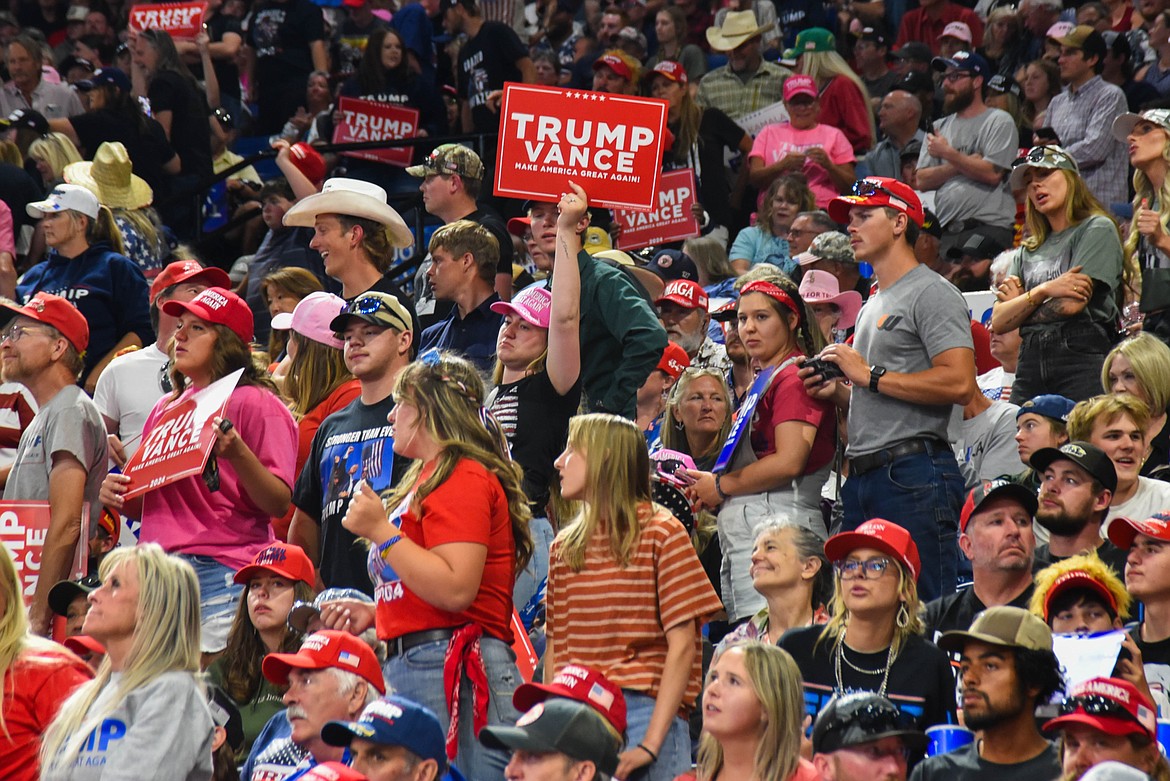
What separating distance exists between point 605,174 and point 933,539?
2.04m

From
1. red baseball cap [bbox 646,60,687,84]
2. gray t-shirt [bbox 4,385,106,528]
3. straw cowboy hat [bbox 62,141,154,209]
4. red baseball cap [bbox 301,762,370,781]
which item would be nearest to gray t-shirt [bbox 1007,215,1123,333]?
gray t-shirt [bbox 4,385,106,528]

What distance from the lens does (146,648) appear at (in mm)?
4910

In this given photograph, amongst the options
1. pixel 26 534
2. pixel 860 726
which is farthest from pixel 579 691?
pixel 26 534

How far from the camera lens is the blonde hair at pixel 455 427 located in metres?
5.39

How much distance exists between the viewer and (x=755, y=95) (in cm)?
1366

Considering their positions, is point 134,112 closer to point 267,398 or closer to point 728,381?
point 728,381

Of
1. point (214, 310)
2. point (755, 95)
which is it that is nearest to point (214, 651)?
point (214, 310)

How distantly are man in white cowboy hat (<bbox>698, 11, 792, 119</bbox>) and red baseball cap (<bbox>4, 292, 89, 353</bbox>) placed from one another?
7.51 m

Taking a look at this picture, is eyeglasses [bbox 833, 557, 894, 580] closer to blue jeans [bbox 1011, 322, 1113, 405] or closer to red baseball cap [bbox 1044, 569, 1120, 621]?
red baseball cap [bbox 1044, 569, 1120, 621]

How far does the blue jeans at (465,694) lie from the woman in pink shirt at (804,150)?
7515 millimetres

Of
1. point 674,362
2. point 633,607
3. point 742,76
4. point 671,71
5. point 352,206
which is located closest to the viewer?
point 633,607

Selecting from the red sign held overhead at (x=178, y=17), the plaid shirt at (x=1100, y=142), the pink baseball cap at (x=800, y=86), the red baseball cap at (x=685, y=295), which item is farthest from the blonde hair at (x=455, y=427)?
the red sign held overhead at (x=178, y=17)

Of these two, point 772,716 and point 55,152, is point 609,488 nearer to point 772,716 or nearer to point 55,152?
point 772,716

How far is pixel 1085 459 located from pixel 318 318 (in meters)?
2.97
